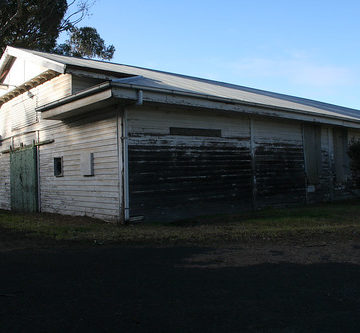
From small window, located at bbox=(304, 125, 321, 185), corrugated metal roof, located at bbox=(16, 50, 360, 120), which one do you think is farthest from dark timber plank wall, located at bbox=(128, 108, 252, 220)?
small window, located at bbox=(304, 125, 321, 185)

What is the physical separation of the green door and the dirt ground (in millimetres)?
7856

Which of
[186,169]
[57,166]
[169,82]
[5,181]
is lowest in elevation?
[5,181]

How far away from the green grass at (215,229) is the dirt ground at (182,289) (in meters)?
0.92

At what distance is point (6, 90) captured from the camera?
15578 millimetres

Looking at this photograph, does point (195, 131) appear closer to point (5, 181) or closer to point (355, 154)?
point (355, 154)

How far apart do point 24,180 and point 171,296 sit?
1227cm

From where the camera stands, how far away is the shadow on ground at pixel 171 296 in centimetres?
319

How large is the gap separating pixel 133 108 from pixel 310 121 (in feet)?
23.8

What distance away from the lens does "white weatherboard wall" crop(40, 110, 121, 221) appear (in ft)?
33.3

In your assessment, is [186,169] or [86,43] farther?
[86,43]

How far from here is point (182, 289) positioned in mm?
4148

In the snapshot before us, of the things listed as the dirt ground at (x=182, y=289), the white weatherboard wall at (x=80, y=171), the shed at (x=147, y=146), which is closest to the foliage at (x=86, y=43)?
the shed at (x=147, y=146)

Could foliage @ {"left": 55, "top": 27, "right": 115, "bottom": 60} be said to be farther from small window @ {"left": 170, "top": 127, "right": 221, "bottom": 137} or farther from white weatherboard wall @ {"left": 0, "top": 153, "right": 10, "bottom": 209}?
small window @ {"left": 170, "top": 127, "right": 221, "bottom": 137}

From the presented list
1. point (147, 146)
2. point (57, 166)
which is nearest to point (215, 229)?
point (147, 146)
